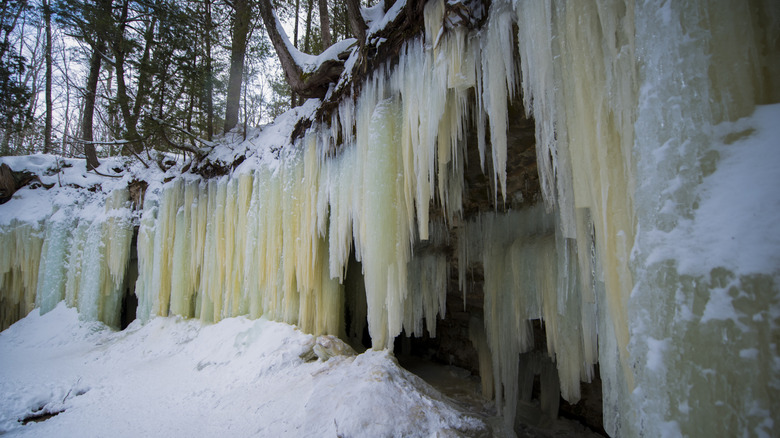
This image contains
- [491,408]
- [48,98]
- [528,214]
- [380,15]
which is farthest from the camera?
[48,98]

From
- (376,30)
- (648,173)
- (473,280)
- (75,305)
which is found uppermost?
(376,30)

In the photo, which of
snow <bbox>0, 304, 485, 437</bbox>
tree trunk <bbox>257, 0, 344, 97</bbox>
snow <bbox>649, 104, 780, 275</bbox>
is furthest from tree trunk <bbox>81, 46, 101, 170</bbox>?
snow <bbox>649, 104, 780, 275</bbox>

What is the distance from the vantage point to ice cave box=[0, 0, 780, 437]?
103cm

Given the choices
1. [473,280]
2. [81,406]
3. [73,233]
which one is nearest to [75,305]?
[73,233]

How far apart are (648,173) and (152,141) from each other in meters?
8.84

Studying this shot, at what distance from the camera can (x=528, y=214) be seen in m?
4.16

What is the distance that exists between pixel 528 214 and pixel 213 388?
14.4 ft

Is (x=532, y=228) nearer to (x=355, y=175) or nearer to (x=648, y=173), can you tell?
(x=355, y=175)

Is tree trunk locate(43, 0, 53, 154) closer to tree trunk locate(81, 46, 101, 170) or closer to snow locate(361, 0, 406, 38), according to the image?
tree trunk locate(81, 46, 101, 170)

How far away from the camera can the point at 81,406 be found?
423cm

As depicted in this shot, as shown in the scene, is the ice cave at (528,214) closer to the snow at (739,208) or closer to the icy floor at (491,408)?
the snow at (739,208)

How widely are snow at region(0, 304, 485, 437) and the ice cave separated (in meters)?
0.55

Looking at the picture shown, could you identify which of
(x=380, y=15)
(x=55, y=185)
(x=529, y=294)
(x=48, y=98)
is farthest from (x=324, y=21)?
(x=48, y=98)

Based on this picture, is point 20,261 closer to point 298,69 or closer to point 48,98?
point 48,98
